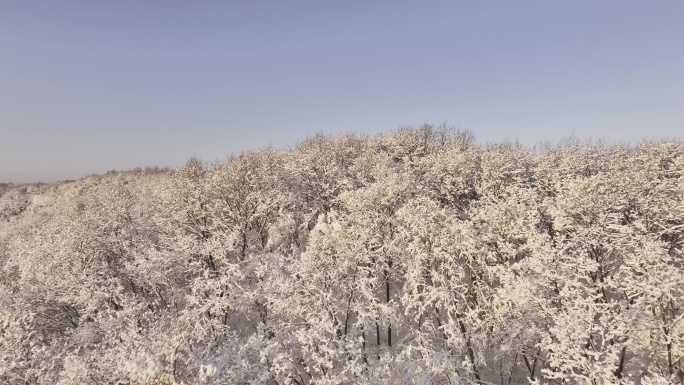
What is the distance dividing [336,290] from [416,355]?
767 centimetres

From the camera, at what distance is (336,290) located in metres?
28.7

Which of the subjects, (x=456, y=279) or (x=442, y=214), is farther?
(x=442, y=214)

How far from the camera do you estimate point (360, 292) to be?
28766 millimetres

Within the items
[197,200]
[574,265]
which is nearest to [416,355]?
[574,265]

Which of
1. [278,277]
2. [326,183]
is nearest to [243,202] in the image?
[326,183]

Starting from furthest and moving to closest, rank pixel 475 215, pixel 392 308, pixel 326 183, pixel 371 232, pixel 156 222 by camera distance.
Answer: pixel 326 183, pixel 156 222, pixel 371 232, pixel 475 215, pixel 392 308

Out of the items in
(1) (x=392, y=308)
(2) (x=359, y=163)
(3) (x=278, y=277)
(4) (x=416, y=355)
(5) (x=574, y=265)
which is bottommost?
(4) (x=416, y=355)

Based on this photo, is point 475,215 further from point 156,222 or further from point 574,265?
point 156,222

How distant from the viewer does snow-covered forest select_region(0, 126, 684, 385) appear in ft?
65.6

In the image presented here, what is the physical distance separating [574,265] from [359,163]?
40766 millimetres

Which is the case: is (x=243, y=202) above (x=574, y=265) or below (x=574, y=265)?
above

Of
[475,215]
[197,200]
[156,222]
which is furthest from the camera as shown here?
[197,200]

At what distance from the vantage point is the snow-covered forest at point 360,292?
19984mm

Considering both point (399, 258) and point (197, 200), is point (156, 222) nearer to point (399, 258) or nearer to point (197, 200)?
point (197, 200)
